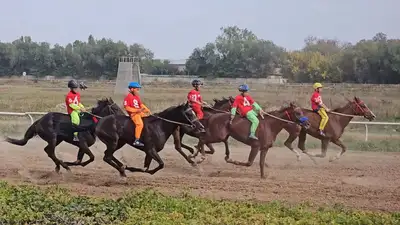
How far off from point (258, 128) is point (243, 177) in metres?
1.33

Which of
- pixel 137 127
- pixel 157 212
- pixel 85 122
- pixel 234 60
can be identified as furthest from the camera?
pixel 234 60

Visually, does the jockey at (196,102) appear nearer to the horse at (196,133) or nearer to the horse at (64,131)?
the horse at (196,133)

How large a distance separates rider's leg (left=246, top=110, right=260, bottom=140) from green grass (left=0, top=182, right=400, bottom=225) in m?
4.71

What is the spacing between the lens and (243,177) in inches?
644

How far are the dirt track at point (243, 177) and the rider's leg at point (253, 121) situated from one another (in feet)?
3.64

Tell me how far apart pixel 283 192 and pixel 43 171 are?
689 cm

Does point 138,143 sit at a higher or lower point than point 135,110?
lower

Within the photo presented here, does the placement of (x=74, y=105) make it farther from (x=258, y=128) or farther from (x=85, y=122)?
(x=258, y=128)

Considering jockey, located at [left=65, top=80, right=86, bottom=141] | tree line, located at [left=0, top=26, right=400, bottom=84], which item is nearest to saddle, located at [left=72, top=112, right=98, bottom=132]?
jockey, located at [left=65, top=80, right=86, bottom=141]

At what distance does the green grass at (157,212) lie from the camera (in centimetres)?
970

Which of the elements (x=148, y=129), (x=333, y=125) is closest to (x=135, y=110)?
(x=148, y=129)

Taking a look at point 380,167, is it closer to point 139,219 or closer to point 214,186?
point 214,186

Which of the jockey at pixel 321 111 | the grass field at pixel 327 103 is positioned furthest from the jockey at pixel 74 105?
the grass field at pixel 327 103

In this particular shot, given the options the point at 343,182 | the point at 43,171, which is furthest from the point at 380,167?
the point at 43,171
